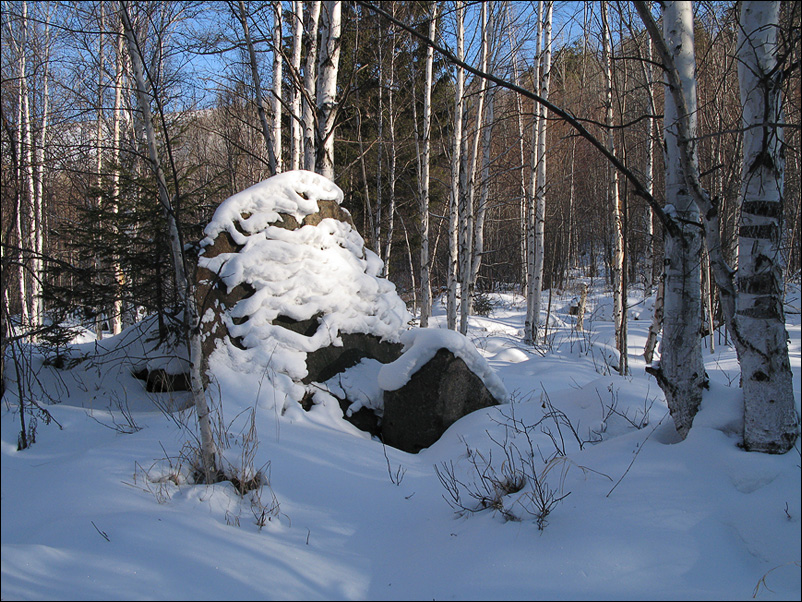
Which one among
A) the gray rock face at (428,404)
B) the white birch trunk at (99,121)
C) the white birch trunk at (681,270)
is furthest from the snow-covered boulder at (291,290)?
the white birch trunk at (681,270)

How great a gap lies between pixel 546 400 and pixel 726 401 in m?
2.19

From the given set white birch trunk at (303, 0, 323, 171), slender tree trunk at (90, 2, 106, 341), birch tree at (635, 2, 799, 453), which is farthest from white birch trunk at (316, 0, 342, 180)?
birch tree at (635, 2, 799, 453)

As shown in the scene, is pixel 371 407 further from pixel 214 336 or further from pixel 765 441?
pixel 765 441

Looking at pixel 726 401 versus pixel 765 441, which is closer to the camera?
pixel 765 441

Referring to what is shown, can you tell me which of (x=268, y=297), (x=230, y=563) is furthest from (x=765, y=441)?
(x=268, y=297)

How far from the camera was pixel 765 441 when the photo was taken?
209 cm

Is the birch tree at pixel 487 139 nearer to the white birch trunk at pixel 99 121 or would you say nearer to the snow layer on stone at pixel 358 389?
the snow layer on stone at pixel 358 389

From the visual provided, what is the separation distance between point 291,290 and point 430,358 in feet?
5.47

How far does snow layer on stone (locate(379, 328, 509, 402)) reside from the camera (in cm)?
421

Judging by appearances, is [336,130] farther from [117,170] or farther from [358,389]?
[358,389]

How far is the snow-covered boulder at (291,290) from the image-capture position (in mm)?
4504

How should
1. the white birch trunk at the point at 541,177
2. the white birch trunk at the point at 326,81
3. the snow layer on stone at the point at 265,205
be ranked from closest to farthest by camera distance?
the snow layer on stone at the point at 265,205 < the white birch trunk at the point at 326,81 < the white birch trunk at the point at 541,177

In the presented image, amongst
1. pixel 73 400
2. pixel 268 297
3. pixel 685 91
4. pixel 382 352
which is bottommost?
pixel 73 400

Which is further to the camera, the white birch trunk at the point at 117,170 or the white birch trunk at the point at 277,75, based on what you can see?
the white birch trunk at the point at 277,75
